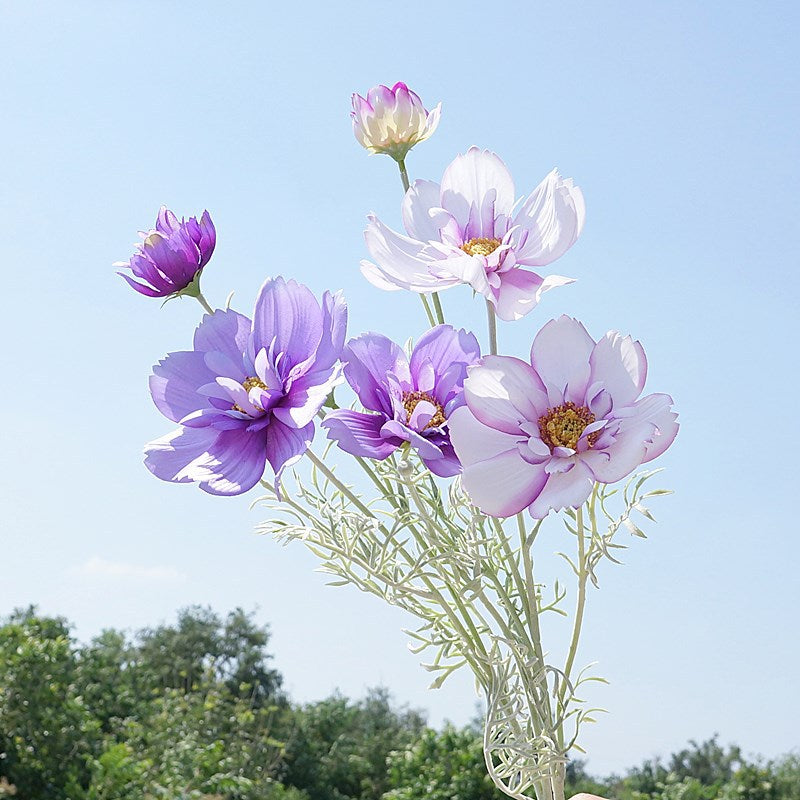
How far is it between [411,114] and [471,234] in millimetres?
162

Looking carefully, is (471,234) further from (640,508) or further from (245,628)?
(245,628)

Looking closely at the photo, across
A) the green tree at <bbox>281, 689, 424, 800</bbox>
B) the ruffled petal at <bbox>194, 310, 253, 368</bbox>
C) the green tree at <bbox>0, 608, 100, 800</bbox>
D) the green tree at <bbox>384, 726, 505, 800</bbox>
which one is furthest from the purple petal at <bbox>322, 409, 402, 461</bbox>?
the green tree at <bbox>281, 689, 424, 800</bbox>

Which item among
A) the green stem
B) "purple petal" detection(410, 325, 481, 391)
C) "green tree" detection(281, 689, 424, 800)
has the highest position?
"green tree" detection(281, 689, 424, 800)

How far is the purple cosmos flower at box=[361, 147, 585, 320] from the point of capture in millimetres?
925

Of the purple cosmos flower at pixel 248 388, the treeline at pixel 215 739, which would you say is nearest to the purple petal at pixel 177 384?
the purple cosmos flower at pixel 248 388

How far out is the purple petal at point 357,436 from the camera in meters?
0.85

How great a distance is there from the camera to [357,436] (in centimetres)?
86

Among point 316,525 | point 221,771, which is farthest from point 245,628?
point 316,525

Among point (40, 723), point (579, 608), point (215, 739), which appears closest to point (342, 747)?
point (215, 739)

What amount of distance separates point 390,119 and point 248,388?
37 cm

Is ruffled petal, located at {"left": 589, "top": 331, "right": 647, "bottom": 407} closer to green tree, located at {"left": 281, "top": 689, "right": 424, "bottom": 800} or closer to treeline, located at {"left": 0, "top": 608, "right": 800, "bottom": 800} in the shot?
treeline, located at {"left": 0, "top": 608, "right": 800, "bottom": 800}

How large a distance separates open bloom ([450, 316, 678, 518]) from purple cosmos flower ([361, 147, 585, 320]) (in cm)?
7

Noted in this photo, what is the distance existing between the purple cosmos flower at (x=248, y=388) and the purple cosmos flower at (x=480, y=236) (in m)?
0.11

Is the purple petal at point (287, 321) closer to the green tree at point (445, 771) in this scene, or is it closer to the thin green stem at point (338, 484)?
the thin green stem at point (338, 484)
